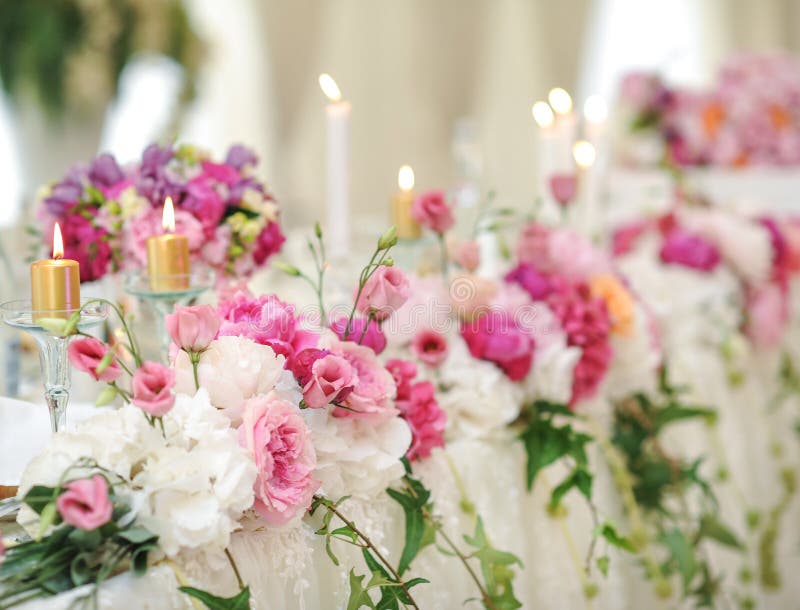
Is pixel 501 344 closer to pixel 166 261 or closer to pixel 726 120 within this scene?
pixel 166 261

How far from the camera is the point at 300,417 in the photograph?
809 mm

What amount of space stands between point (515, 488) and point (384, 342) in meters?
0.36

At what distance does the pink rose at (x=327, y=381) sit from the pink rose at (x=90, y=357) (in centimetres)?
16

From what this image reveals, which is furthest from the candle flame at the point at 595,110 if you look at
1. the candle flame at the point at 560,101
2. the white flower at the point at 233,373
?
the white flower at the point at 233,373

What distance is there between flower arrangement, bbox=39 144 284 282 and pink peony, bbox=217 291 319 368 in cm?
27

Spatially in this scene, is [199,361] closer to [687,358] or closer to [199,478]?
[199,478]

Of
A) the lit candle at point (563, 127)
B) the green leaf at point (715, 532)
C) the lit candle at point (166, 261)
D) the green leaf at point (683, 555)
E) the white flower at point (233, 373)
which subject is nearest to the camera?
the white flower at point (233, 373)

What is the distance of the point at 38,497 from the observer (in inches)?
28.0

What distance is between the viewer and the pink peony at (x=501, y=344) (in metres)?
1.18

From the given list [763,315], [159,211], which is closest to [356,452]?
[159,211]

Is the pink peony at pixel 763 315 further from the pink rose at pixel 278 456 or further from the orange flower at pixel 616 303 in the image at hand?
the pink rose at pixel 278 456

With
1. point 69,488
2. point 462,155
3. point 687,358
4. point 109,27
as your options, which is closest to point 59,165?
point 109,27

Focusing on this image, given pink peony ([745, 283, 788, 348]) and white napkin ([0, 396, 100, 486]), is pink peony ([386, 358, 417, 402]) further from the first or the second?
pink peony ([745, 283, 788, 348])

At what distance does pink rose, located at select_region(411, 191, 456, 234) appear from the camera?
1.15 m
